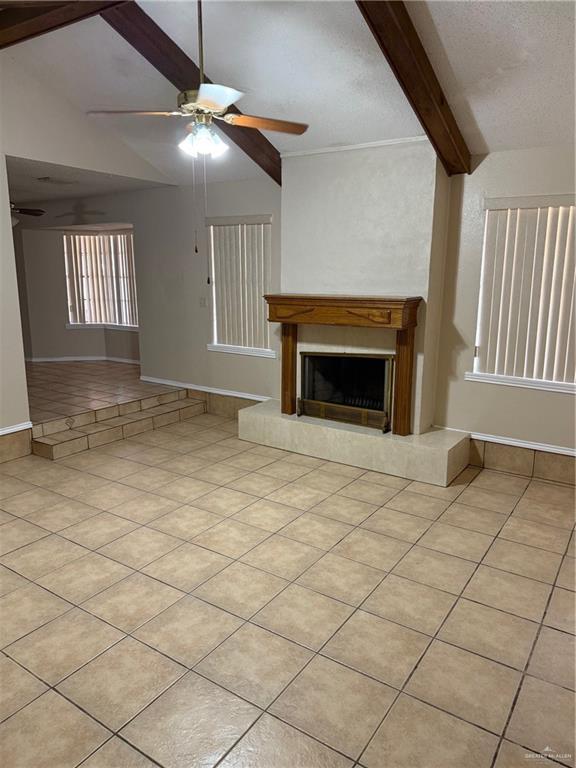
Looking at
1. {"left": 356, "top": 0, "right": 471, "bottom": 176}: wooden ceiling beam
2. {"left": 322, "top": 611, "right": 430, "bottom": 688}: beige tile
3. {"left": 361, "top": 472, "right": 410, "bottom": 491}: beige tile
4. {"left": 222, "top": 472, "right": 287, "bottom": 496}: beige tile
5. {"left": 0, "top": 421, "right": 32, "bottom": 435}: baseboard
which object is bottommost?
{"left": 322, "top": 611, "right": 430, "bottom": 688}: beige tile

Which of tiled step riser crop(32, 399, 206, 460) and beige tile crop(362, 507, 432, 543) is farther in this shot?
tiled step riser crop(32, 399, 206, 460)

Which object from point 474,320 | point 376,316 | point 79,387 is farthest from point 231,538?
point 79,387

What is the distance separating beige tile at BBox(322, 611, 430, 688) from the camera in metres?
2.11

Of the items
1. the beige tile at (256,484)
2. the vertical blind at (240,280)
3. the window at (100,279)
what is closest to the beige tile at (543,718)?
the beige tile at (256,484)

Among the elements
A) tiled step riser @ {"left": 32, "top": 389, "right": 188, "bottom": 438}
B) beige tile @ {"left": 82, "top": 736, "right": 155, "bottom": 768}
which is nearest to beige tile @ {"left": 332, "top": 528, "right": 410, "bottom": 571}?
beige tile @ {"left": 82, "top": 736, "right": 155, "bottom": 768}

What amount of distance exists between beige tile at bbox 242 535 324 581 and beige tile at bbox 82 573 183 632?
0.49 metres

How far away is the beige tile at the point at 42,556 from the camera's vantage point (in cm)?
280

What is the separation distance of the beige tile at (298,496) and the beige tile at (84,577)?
3.94ft

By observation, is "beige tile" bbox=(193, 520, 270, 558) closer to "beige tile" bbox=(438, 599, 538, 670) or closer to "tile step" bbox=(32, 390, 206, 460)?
"beige tile" bbox=(438, 599, 538, 670)

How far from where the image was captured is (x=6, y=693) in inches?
78.0

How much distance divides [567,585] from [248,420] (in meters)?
2.91

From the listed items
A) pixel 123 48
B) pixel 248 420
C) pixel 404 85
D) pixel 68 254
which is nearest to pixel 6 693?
pixel 248 420

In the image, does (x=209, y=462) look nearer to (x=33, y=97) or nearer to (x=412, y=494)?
(x=412, y=494)

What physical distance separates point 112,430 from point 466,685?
379 cm
